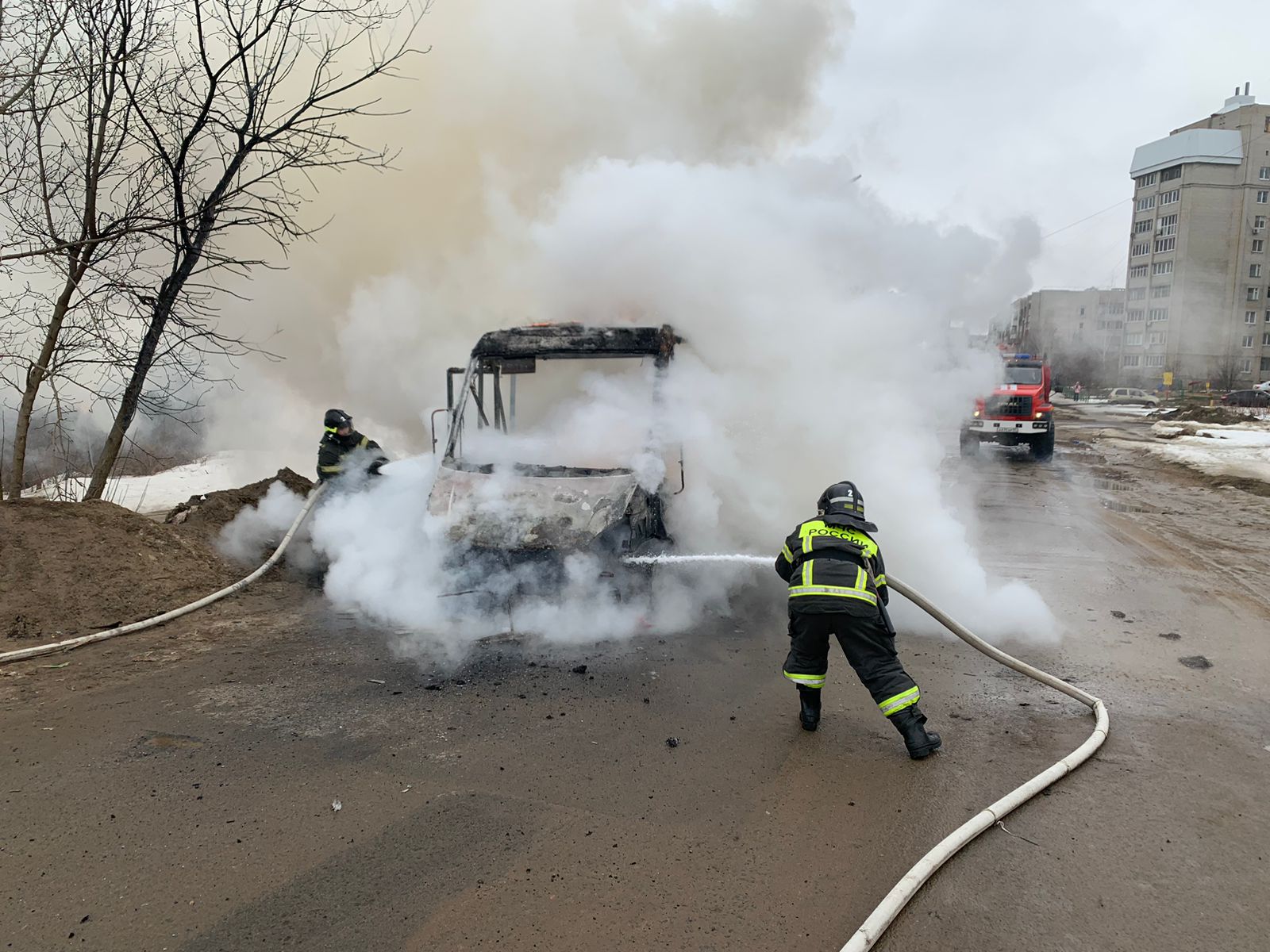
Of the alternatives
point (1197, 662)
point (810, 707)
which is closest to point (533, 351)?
point (810, 707)

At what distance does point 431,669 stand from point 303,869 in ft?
6.41

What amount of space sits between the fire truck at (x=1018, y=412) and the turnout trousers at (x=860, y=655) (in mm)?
14610

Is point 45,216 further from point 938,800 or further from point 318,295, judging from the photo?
point 938,800

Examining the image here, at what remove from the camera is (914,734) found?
380 cm

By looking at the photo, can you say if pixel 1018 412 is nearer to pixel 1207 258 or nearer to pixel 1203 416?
pixel 1203 416

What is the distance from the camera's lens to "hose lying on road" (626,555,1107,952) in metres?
2.52

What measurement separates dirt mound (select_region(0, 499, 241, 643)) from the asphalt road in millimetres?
636

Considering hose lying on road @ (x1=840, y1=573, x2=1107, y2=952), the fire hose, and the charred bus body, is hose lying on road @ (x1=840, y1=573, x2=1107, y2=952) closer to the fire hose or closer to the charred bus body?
the fire hose

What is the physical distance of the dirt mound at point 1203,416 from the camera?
→ 84.5ft

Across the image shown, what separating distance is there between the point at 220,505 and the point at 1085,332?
2647 inches

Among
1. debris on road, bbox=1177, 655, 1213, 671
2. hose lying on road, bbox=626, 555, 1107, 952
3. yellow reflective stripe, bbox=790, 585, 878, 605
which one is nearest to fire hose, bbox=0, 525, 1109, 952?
hose lying on road, bbox=626, 555, 1107, 952

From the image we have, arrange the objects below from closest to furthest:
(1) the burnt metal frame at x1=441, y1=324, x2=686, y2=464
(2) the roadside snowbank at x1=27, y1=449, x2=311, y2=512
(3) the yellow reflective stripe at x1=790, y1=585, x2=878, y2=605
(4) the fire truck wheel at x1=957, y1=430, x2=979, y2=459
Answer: (3) the yellow reflective stripe at x1=790, y1=585, x2=878, y2=605
(1) the burnt metal frame at x1=441, y1=324, x2=686, y2=464
(2) the roadside snowbank at x1=27, y1=449, x2=311, y2=512
(4) the fire truck wheel at x1=957, y1=430, x2=979, y2=459

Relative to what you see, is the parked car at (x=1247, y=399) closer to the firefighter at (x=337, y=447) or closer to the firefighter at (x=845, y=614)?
the firefighter at (x=845, y=614)

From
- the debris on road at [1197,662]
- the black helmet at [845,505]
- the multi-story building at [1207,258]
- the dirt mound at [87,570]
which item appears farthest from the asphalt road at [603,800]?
the multi-story building at [1207,258]
